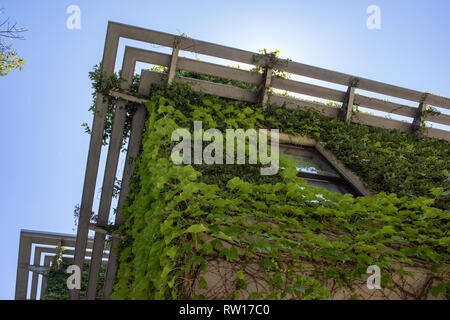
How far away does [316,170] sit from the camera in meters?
3.85

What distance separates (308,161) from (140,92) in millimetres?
2292

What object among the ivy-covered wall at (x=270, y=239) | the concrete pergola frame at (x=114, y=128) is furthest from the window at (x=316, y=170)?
the concrete pergola frame at (x=114, y=128)

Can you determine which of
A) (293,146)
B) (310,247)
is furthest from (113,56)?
(310,247)

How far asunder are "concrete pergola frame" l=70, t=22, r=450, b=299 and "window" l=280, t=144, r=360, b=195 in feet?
2.49

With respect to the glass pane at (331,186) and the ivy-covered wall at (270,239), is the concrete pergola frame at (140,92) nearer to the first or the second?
the ivy-covered wall at (270,239)

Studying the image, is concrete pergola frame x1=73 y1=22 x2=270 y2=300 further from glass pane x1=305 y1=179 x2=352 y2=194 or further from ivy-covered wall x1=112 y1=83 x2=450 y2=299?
glass pane x1=305 y1=179 x2=352 y2=194

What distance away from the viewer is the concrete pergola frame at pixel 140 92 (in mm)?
4043

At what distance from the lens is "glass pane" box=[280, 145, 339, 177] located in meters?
3.82

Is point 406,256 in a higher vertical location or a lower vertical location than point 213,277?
higher

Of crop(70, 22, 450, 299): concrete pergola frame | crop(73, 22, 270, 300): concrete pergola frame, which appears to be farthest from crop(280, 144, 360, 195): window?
crop(73, 22, 270, 300): concrete pergola frame
